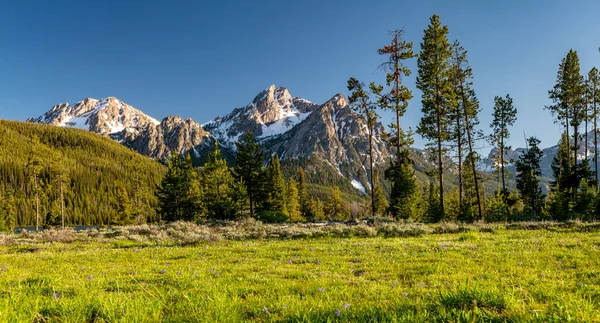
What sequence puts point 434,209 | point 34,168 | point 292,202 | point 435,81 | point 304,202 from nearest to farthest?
point 435,81
point 434,209
point 34,168
point 292,202
point 304,202

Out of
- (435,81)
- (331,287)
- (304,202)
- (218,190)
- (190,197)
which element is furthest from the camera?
(304,202)

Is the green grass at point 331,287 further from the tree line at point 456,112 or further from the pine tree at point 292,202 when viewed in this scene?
the pine tree at point 292,202

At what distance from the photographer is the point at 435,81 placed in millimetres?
31516

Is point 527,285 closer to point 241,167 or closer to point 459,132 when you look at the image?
point 459,132

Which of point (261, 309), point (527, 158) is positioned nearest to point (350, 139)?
point (261, 309)

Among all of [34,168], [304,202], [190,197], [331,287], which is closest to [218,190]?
[190,197]

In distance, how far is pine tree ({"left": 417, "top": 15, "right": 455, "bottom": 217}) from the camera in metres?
31.0

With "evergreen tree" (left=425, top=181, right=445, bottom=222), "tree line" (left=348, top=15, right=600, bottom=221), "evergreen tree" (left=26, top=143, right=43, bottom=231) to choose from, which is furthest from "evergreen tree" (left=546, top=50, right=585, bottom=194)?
"evergreen tree" (left=26, top=143, right=43, bottom=231)

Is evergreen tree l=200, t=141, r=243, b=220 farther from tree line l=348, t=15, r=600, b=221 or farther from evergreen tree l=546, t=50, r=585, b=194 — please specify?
evergreen tree l=546, t=50, r=585, b=194

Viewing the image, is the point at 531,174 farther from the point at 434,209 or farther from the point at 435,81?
the point at 435,81

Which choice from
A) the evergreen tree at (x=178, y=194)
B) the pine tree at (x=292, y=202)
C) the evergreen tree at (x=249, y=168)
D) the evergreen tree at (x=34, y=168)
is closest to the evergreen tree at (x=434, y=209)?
the evergreen tree at (x=249, y=168)

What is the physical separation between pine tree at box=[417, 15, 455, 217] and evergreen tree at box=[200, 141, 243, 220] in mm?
33701

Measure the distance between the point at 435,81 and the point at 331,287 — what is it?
3139 centimetres

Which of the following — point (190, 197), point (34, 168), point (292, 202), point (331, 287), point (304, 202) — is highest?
point (34, 168)
